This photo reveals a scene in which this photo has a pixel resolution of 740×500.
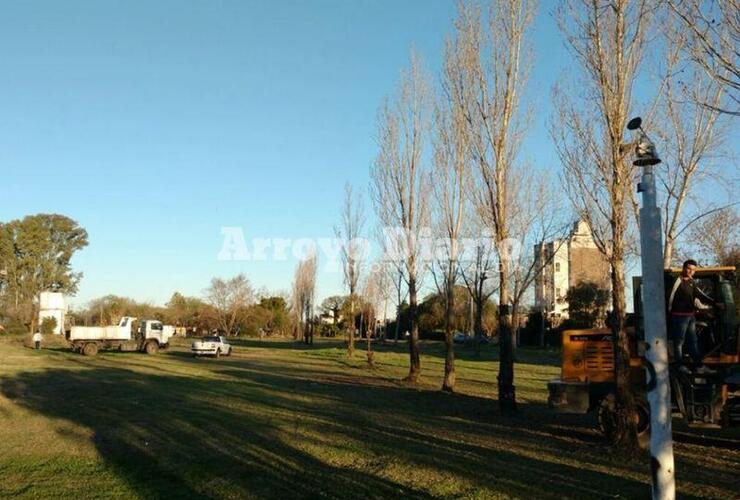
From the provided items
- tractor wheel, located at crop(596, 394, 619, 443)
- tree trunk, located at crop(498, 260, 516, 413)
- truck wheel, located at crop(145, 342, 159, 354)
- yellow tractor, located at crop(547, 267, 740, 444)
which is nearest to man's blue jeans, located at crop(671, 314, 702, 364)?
yellow tractor, located at crop(547, 267, 740, 444)

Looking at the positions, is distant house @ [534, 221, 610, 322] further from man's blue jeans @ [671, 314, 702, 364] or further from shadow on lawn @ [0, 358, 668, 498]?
shadow on lawn @ [0, 358, 668, 498]

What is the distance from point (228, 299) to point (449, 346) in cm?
7193

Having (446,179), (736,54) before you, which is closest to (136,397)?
(446,179)

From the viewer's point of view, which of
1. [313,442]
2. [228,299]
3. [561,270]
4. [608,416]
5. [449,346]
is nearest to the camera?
[313,442]

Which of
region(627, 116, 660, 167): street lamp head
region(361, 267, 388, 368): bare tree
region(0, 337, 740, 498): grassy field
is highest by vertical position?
region(361, 267, 388, 368): bare tree

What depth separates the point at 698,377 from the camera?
10.4 m

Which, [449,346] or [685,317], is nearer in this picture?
[685,317]

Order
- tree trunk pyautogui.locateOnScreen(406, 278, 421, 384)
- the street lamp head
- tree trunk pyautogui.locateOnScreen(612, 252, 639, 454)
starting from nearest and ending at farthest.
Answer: the street lamp head < tree trunk pyautogui.locateOnScreen(612, 252, 639, 454) < tree trunk pyautogui.locateOnScreen(406, 278, 421, 384)

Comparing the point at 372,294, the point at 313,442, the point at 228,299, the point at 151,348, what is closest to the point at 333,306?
the point at 228,299

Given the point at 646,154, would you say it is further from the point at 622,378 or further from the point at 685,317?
the point at 685,317

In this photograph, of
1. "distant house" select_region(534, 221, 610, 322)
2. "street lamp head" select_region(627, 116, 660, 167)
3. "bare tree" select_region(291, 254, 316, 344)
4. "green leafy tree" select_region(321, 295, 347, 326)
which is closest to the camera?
"street lamp head" select_region(627, 116, 660, 167)

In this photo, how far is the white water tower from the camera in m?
65.6

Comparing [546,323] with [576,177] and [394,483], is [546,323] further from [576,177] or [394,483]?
[394,483]

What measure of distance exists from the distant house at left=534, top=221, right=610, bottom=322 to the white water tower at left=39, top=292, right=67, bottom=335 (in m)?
47.6
